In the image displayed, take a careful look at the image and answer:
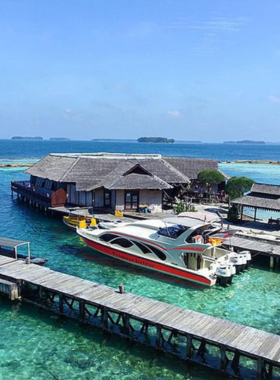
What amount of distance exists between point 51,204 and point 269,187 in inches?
765

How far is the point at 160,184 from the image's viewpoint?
3681 centimetres

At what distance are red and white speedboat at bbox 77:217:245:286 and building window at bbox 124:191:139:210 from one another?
10930 millimetres

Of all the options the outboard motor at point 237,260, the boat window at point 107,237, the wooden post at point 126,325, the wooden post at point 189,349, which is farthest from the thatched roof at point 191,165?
the wooden post at point 189,349

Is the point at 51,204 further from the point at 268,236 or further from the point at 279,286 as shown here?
the point at 279,286

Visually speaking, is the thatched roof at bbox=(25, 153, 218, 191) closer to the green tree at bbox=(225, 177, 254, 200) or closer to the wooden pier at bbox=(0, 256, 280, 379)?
the green tree at bbox=(225, 177, 254, 200)

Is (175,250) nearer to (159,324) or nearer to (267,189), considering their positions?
(159,324)

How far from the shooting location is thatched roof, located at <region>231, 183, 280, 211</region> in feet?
98.3

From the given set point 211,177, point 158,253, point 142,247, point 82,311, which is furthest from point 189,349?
point 211,177

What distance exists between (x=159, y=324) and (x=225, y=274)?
7.34m

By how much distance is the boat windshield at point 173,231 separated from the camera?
897 inches

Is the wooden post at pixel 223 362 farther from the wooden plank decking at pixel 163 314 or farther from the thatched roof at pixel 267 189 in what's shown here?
the thatched roof at pixel 267 189

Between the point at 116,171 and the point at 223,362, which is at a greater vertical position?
the point at 116,171

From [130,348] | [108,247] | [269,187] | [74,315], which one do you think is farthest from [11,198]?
[130,348]

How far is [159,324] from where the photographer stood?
48.5 feet
